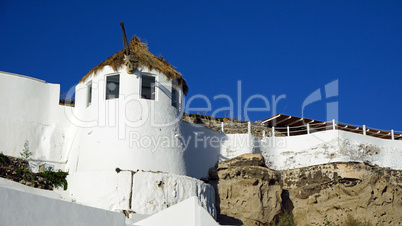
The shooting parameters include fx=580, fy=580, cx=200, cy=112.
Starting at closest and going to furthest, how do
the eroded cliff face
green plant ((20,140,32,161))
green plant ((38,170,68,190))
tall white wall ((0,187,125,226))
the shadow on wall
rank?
tall white wall ((0,187,125,226)) < green plant ((38,170,68,190)) < green plant ((20,140,32,161)) < the eroded cliff face < the shadow on wall

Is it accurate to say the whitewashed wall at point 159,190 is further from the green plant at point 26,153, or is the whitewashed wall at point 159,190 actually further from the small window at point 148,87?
the green plant at point 26,153

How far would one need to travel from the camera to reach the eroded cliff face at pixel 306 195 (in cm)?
2147

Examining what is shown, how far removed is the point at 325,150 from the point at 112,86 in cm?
997

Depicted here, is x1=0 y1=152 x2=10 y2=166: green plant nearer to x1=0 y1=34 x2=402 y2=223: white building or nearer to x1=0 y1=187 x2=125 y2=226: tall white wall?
x1=0 y1=34 x2=402 y2=223: white building

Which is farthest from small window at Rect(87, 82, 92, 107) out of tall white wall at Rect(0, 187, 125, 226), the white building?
tall white wall at Rect(0, 187, 125, 226)

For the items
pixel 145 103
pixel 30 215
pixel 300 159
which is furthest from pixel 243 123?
pixel 30 215

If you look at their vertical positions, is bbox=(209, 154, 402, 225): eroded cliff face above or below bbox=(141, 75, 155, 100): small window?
below

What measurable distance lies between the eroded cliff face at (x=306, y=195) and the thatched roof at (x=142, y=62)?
3.92 meters

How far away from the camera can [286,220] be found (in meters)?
21.9

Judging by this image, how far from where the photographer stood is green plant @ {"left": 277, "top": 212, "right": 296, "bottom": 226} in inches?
853

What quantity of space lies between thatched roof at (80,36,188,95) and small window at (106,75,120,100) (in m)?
0.43

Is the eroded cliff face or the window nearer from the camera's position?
the window

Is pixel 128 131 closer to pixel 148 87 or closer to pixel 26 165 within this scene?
pixel 148 87

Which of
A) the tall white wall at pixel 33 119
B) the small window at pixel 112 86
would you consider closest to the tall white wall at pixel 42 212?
the small window at pixel 112 86
